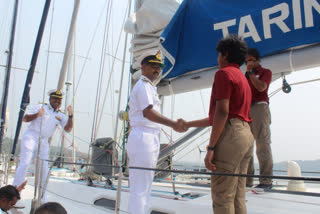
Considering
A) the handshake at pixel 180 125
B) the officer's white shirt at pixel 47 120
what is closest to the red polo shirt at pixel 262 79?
the handshake at pixel 180 125

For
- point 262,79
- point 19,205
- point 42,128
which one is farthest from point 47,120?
point 262,79

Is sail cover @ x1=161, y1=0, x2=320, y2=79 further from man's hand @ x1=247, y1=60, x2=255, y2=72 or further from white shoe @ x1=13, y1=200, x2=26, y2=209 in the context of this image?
white shoe @ x1=13, y1=200, x2=26, y2=209

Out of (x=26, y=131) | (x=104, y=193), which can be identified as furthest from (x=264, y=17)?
(x=26, y=131)

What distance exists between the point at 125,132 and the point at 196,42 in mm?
2031

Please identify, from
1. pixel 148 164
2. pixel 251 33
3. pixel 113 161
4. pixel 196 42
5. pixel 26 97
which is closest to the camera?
pixel 148 164

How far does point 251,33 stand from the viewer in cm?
290

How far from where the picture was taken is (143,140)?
2309 mm

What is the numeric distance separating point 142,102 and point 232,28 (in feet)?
4.52

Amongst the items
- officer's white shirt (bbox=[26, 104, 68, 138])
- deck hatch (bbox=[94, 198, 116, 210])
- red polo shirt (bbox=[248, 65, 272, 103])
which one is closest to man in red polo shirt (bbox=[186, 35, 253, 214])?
red polo shirt (bbox=[248, 65, 272, 103])

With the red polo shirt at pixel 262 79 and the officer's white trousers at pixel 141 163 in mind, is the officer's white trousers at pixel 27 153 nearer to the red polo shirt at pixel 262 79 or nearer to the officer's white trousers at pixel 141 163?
the officer's white trousers at pixel 141 163

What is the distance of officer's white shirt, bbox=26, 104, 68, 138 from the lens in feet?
12.7

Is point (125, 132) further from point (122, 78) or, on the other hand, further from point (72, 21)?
point (72, 21)

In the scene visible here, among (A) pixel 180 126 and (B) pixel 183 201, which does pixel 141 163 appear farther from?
(B) pixel 183 201

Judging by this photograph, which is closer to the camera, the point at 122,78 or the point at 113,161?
the point at 113,161
